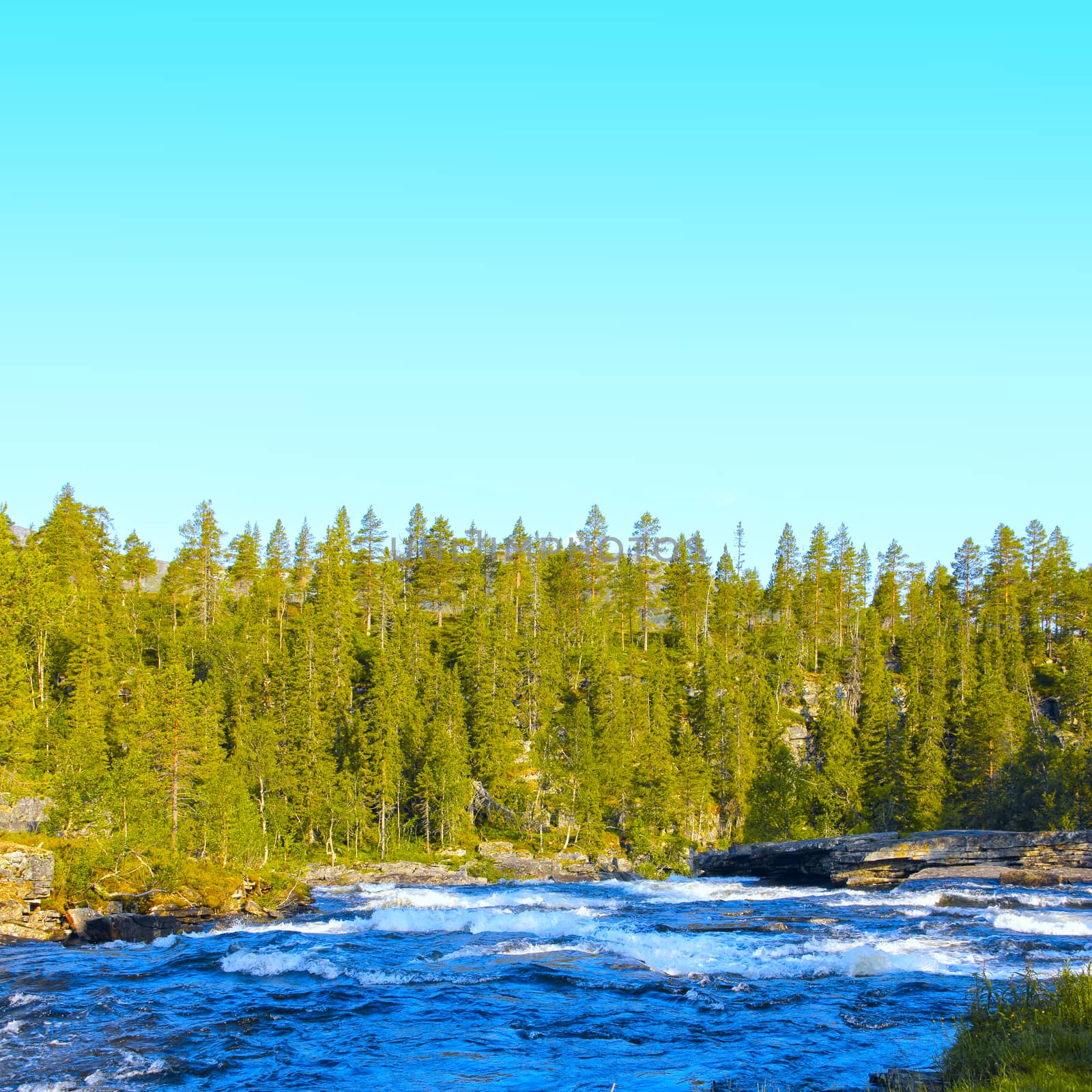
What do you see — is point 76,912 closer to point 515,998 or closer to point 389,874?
point 515,998

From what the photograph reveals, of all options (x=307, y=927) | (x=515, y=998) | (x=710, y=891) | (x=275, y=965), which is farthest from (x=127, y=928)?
(x=710, y=891)

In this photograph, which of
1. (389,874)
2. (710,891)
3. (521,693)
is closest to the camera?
(710,891)

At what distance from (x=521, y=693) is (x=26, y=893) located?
193 ft

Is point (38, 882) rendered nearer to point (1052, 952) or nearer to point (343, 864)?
point (343, 864)

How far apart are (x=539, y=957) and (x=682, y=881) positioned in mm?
35197

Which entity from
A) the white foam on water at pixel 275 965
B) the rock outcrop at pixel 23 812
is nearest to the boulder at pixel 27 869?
the rock outcrop at pixel 23 812

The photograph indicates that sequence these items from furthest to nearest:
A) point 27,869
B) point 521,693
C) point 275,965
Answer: point 521,693
point 27,869
point 275,965

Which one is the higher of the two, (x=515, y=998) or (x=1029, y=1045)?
(x=1029, y=1045)

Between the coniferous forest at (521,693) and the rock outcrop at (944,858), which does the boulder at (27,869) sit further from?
the rock outcrop at (944,858)

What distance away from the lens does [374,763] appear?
245 feet

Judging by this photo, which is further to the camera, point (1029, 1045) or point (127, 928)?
point (127, 928)

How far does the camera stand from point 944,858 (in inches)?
2231

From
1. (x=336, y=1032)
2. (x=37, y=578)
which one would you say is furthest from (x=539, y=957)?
(x=37, y=578)

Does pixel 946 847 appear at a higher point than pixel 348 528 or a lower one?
lower
